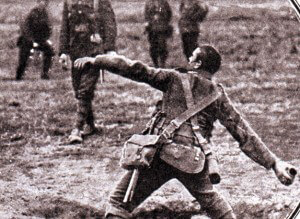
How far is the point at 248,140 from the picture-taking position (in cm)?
504

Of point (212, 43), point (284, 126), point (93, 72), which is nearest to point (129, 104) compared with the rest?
point (93, 72)

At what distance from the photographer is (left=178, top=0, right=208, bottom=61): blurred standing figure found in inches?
210

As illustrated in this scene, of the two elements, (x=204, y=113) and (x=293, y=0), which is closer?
(x=204, y=113)

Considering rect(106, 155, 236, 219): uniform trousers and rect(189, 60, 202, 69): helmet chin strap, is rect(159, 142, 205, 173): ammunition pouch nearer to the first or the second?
rect(106, 155, 236, 219): uniform trousers

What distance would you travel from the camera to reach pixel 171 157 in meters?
4.91

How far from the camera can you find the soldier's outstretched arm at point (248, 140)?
502 cm

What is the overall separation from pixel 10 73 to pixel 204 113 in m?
1.40

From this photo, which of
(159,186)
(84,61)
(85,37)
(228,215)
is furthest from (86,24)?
(228,215)

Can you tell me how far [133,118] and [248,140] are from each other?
82cm

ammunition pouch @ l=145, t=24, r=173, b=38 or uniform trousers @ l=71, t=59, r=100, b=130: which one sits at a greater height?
ammunition pouch @ l=145, t=24, r=173, b=38

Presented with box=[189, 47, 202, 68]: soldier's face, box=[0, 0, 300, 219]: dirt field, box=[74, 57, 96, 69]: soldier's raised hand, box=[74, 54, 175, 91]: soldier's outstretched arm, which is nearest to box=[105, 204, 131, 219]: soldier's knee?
box=[0, 0, 300, 219]: dirt field

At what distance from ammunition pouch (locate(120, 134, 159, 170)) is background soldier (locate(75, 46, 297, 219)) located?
0.07 m

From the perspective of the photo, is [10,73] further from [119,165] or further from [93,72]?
[119,165]

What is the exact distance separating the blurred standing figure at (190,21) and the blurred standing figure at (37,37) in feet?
2.99
